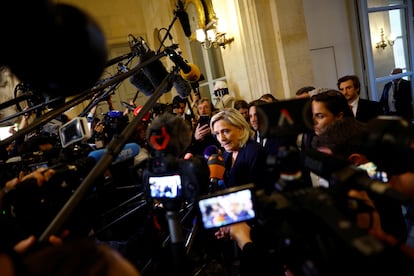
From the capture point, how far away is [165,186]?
84 cm

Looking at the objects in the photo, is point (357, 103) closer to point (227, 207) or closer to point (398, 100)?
point (398, 100)

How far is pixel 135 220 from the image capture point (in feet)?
7.32

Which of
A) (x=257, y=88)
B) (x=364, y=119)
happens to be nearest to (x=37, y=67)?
(x=364, y=119)

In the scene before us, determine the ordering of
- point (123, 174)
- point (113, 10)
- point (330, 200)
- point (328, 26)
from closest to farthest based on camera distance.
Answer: point (330, 200) → point (123, 174) → point (328, 26) → point (113, 10)

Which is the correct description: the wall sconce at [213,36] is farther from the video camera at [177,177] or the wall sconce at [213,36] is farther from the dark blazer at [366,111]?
the video camera at [177,177]

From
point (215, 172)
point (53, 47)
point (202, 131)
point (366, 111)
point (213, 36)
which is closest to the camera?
point (53, 47)

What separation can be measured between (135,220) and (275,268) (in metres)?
→ 1.62

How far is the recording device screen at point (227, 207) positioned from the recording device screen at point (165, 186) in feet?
0.28

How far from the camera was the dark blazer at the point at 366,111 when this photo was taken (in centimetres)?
251

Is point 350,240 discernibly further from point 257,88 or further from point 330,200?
point 257,88

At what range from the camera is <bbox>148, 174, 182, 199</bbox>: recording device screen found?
0.81 metres

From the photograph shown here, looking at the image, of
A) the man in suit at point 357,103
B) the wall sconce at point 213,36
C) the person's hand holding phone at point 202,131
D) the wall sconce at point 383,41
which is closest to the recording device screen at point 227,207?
the person's hand holding phone at point 202,131

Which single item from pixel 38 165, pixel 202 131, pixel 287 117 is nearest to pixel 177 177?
pixel 287 117

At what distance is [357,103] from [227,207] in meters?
2.25
